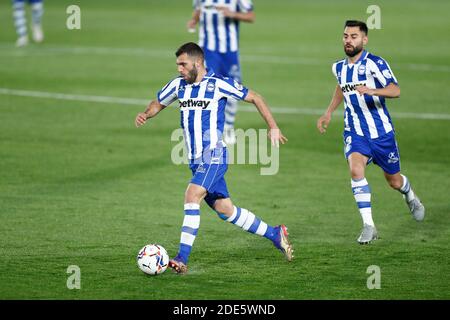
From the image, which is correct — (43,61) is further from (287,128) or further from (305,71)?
(287,128)

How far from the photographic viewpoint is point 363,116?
11.5m

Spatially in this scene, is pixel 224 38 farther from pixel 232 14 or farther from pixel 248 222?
pixel 248 222

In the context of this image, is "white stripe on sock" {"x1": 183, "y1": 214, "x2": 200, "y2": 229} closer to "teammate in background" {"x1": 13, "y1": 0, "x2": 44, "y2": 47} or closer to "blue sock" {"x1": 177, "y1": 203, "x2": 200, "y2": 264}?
"blue sock" {"x1": 177, "y1": 203, "x2": 200, "y2": 264}

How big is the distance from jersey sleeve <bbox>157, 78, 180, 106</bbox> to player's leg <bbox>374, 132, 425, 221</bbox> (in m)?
2.54

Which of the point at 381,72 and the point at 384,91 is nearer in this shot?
the point at 384,91

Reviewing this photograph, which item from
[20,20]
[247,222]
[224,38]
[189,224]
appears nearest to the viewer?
[189,224]

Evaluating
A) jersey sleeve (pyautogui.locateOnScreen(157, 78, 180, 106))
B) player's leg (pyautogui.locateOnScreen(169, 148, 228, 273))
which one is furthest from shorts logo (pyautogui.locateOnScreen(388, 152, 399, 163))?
jersey sleeve (pyautogui.locateOnScreen(157, 78, 180, 106))

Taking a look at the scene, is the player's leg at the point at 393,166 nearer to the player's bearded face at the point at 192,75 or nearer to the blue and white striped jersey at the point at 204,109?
the blue and white striped jersey at the point at 204,109

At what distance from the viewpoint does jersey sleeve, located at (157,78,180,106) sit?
10.3 m

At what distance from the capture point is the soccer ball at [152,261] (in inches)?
379

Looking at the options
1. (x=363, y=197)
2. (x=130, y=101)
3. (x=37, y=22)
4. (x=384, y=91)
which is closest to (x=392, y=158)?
(x=363, y=197)

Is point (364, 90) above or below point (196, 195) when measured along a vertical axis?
above

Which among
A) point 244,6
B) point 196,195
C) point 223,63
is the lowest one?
point 196,195

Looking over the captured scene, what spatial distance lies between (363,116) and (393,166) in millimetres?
710
